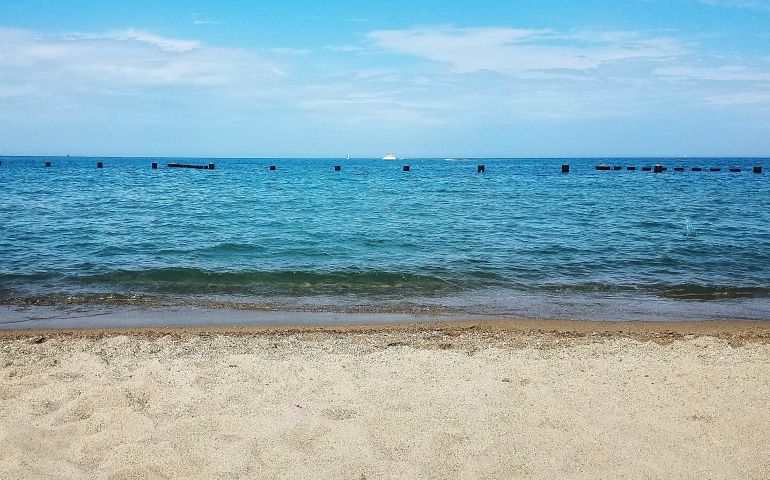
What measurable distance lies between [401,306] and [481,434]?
5211 millimetres

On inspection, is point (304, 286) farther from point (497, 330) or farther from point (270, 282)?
point (497, 330)

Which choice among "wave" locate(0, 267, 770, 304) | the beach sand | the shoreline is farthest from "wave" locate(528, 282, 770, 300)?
the beach sand

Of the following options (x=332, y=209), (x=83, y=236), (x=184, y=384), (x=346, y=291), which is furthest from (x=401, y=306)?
(x=332, y=209)

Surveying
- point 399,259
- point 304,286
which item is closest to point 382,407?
point 304,286

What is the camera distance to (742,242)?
53.3ft

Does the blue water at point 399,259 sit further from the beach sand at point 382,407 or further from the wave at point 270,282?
the beach sand at point 382,407

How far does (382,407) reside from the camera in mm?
4938

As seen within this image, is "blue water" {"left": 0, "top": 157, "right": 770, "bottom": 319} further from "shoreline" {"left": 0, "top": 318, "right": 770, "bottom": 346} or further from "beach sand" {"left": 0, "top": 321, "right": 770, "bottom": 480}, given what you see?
"beach sand" {"left": 0, "top": 321, "right": 770, "bottom": 480}

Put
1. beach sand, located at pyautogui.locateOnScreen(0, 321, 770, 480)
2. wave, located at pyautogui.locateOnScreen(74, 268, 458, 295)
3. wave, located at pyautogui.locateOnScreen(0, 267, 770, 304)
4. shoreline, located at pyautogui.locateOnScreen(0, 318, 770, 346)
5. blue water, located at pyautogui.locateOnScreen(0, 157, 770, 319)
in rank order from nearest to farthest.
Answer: beach sand, located at pyautogui.locateOnScreen(0, 321, 770, 480)
shoreline, located at pyautogui.locateOnScreen(0, 318, 770, 346)
blue water, located at pyautogui.locateOnScreen(0, 157, 770, 319)
wave, located at pyautogui.locateOnScreen(0, 267, 770, 304)
wave, located at pyautogui.locateOnScreen(74, 268, 458, 295)

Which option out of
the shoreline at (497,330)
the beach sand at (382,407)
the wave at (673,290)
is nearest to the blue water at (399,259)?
the wave at (673,290)

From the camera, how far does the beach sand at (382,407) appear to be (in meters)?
4.07

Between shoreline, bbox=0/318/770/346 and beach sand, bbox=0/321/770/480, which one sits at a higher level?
beach sand, bbox=0/321/770/480

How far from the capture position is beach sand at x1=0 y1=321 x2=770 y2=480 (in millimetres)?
4070

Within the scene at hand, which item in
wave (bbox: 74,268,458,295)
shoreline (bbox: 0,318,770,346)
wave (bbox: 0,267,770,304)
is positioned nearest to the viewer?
shoreline (bbox: 0,318,770,346)
